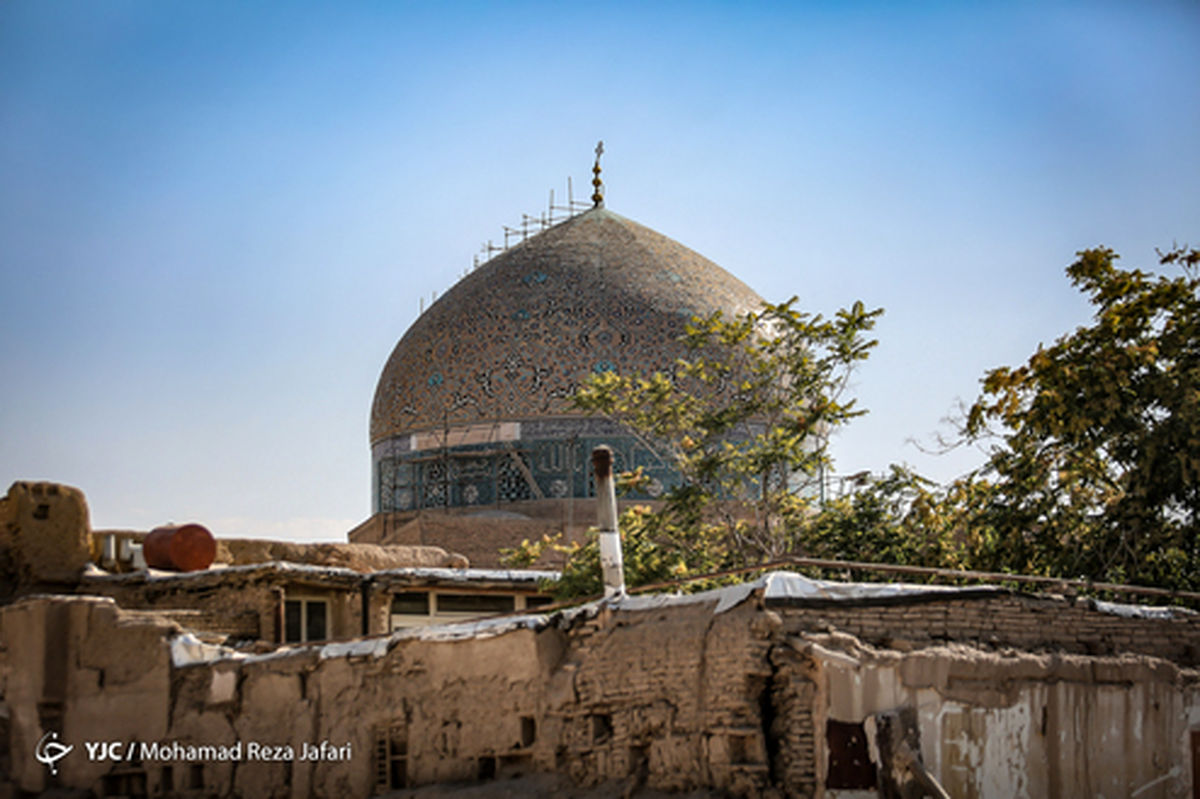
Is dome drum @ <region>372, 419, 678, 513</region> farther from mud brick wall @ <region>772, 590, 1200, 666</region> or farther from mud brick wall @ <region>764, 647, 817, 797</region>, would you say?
mud brick wall @ <region>764, 647, 817, 797</region>

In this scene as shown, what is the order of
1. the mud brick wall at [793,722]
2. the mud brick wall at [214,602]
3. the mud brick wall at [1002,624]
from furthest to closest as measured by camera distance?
the mud brick wall at [214,602] → the mud brick wall at [1002,624] → the mud brick wall at [793,722]

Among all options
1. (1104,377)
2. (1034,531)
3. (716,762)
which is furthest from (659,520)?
(716,762)

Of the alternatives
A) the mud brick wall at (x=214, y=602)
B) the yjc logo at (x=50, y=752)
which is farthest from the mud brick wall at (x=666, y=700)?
the yjc logo at (x=50, y=752)

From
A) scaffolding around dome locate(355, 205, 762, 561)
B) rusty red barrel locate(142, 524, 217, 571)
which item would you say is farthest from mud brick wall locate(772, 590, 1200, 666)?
scaffolding around dome locate(355, 205, 762, 561)

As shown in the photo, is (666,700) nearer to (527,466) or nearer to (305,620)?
(305,620)

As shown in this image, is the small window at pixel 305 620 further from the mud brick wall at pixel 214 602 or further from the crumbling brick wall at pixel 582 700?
the crumbling brick wall at pixel 582 700

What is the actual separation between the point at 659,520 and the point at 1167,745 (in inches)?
240

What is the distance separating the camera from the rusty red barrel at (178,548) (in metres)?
14.2

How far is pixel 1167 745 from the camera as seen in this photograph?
9.65m

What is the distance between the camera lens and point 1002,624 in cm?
939

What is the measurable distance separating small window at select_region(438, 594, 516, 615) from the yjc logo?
422cm

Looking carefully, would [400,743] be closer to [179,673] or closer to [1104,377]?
[179,673]

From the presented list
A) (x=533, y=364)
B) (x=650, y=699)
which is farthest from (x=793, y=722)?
(x=533, y=364)

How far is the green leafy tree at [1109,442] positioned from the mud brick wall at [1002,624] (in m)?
2.79
